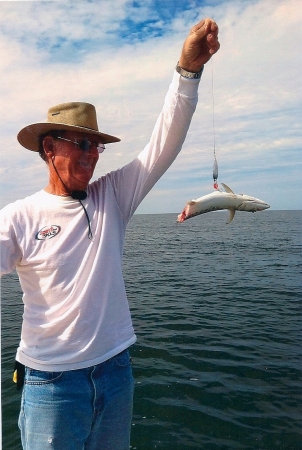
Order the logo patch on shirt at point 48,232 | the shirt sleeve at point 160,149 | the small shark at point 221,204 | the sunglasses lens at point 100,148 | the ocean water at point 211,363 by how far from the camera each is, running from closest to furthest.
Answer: the logo patch on shirt at point 48,232, the shirt sleeve at point 160,149, the sunglasses lens at point 100,148, the small shark at point 221,204, the ocean water at point 211,363

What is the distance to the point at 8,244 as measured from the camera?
8.89ft

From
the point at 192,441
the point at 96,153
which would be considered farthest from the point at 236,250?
the point at 96,153

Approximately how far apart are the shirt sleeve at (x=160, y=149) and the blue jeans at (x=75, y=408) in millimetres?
1312

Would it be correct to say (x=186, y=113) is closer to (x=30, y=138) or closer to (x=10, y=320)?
(x=30, y=138)

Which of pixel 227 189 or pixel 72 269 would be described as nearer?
pixel 72 269

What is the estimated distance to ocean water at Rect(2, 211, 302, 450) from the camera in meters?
7.27

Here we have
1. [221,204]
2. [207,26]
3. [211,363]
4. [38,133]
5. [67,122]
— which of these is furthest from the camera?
[211,363]

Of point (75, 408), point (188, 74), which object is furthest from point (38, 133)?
point (75, 408)

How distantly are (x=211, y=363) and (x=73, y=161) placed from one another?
8.71 metres

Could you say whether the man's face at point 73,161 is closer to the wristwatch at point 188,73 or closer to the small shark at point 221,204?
the wristwatch at point 188,73

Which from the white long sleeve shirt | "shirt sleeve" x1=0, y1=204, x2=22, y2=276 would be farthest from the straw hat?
"shirt sleeve" x1=0, y1=204, x2=22, y2=276

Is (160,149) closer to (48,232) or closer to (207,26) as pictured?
(207,26)

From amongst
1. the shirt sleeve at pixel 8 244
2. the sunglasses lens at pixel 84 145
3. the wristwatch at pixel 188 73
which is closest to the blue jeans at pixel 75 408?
the shirt sleeve at pixel 8 244

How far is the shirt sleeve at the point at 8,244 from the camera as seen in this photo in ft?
8.80
